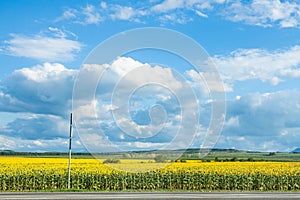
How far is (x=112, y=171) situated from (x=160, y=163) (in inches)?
152

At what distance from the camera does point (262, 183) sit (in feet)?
122

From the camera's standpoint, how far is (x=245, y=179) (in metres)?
36.8

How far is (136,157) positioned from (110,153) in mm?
5024

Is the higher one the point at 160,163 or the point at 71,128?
the point at 71,128

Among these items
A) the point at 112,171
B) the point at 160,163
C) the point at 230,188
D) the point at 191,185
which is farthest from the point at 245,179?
the point at 112,171

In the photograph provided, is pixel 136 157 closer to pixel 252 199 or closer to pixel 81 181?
pixel 81 181

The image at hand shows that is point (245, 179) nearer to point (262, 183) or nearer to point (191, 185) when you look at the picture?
point (262, 183)

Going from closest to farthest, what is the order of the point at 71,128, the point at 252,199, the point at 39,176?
the point at 252,199, the point at 71,128, the point at 39,176

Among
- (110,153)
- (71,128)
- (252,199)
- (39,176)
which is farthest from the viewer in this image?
(39,176)

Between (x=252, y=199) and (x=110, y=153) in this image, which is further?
(x=110, y=153)

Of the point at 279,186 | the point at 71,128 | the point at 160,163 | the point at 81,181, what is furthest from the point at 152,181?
the point at 279,186

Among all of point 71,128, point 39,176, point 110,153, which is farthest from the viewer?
point 39,176

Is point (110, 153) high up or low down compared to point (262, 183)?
up

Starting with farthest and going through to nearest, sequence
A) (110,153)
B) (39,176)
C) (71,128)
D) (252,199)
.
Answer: (39,176) < (71,128) < (110,153) < (252,199)
